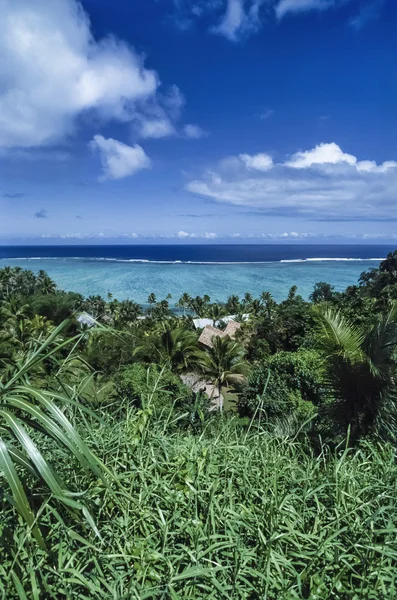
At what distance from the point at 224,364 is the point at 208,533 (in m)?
20.8

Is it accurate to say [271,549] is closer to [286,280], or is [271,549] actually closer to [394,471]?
[394,471]

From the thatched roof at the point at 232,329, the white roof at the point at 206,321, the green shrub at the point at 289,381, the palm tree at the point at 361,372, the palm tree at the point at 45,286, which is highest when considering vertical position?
the palm tree at the point at 361,372

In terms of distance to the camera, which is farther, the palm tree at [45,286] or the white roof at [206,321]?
the palm tree at [45,286]

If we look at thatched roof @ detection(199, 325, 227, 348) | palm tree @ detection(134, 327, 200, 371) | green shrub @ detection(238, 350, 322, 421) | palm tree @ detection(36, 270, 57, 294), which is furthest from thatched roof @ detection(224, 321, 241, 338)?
palm tree @ detection(36, 270, 57, 294)

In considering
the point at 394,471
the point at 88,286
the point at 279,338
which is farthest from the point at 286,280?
the point at 394,471

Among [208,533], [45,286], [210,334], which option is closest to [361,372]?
[208,533]

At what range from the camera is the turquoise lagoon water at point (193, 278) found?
8188 cm

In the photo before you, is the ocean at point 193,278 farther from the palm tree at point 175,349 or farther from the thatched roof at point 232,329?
the palm tree at point 175,349

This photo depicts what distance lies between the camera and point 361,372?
507 cm

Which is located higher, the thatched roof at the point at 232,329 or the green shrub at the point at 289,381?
the green shrub at the point at 289,381

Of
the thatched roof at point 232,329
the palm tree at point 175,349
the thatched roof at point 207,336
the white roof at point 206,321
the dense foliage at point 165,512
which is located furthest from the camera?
the white roof at point 206,321

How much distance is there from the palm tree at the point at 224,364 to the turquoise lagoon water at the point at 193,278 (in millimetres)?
49170

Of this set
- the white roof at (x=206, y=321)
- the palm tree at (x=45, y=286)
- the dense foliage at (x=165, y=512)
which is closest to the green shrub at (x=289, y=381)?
the dense foliage at (x=165, y=512)

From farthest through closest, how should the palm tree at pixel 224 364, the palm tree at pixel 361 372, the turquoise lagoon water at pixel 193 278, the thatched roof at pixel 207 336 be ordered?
the turquoise lagoon water at pixel 193 278 < the thatched roof at pixel 207 336 < the palm tree at pixel 224 364 < the palm tree at pixel 361 372
